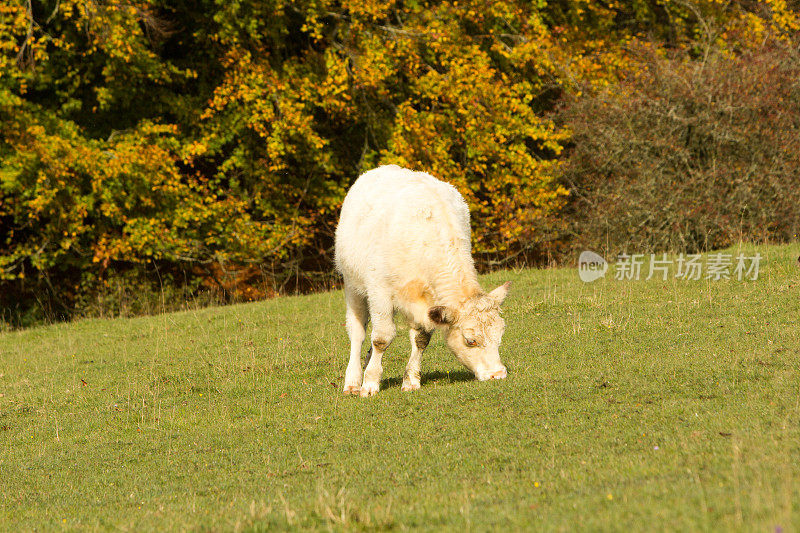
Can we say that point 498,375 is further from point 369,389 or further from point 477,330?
point 369,389

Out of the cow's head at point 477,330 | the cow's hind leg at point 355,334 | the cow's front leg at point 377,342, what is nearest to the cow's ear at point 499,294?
the cow's head at point 477,330

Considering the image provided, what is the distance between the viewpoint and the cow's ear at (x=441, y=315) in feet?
30.4

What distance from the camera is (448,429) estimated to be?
8.22m

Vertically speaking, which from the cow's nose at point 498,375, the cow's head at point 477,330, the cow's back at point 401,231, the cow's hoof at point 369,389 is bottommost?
the cow's hoof at point 369,389

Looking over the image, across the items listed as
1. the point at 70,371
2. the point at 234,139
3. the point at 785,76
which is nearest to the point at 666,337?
the point at 70,371

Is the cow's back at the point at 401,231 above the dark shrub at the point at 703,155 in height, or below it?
above

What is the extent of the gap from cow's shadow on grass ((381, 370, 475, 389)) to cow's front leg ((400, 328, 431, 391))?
28 cm

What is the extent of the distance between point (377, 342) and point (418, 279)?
0.91 metres

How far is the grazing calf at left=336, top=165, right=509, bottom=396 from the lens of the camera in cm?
941

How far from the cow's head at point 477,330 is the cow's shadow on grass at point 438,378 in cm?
70

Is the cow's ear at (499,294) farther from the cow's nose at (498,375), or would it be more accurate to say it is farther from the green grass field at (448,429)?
the green grass field at (448,429)

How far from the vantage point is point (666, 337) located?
11.5 meters

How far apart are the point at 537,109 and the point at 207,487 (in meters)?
23.0

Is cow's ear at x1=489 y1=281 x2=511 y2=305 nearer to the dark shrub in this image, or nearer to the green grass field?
the green grass field
